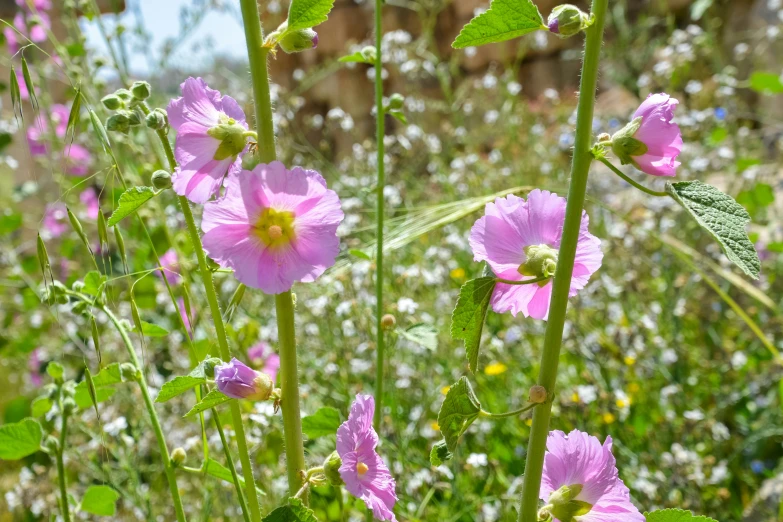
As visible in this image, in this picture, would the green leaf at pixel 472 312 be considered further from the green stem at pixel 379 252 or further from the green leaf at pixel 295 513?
the green stem at pixel 379 252

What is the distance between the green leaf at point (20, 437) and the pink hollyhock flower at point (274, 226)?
1.42 feet

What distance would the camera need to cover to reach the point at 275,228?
0.56 meters

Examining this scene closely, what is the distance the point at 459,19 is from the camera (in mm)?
5047

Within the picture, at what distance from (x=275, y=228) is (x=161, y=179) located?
0.32ft

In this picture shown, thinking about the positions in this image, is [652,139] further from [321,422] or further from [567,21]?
[321,422]

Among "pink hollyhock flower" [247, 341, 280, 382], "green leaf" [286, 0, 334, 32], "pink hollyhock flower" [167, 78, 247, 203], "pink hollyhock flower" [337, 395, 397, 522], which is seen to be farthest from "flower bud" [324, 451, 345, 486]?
"pink hollyhock flower" [247, 341, 280, 382]

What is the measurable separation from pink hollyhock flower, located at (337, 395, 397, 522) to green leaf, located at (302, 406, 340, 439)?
0.16m

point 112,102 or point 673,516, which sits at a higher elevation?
point 112,102

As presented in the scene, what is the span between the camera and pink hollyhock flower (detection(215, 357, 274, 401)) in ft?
1.74

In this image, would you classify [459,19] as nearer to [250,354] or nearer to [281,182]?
[250,354]

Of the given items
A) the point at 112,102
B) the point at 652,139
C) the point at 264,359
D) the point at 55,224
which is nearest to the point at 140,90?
the point at 112,102

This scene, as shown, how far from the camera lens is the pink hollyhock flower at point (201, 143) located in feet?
1.88

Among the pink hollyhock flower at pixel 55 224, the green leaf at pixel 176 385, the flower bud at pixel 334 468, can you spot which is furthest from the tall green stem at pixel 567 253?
the pink hollyhock flower at pixel 55 224

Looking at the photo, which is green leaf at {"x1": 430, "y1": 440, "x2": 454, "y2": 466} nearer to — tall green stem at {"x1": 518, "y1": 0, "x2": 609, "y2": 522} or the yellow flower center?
tall green stem at {"x1": 518, "y1": 0, "x2": 609, "y2": 522}
